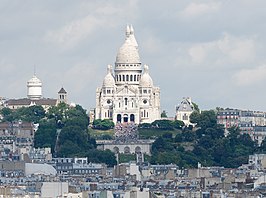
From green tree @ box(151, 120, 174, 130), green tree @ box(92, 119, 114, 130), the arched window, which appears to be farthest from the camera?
green tree @ box(92, 119, 114, 130)

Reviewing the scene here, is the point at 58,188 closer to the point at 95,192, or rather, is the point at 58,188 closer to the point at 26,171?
the point at 95,192

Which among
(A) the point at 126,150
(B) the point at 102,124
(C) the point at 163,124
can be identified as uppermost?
(B) the point at 102,124

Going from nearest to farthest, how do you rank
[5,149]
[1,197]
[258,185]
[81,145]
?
[1,197], [258,185], [5,149], [81,145]

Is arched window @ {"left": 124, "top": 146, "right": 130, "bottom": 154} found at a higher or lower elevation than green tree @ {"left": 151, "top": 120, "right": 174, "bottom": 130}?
lower

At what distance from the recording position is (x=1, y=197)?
92.5 meters

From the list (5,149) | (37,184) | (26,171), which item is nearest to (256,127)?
(5,149)

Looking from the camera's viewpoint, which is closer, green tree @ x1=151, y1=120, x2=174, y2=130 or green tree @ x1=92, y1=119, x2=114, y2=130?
green tree @ x1=151, y1=120, x2=174, y2=130

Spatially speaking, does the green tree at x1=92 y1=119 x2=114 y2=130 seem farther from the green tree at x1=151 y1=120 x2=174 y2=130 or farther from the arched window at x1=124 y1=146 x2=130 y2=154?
the arched window at x1=124 y1=146 x2=130 y2=154

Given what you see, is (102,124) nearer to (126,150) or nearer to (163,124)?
(163,124)

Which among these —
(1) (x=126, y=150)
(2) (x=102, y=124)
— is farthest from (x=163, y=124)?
(1) (x=126, y=150)

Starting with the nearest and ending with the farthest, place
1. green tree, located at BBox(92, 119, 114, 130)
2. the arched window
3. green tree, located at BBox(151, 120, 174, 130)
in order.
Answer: the arched window
green tree, located at BBox(151, 120, 174, 130)
green tree, located at BBox(92, 119, 114, 130)

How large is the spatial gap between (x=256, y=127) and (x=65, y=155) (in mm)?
33488

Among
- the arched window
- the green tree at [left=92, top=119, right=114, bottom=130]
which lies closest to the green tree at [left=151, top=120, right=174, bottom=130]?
the green tree at [left=92, top=119, right=114, bottom=130]

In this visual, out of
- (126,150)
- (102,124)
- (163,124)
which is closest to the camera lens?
(126,150)
